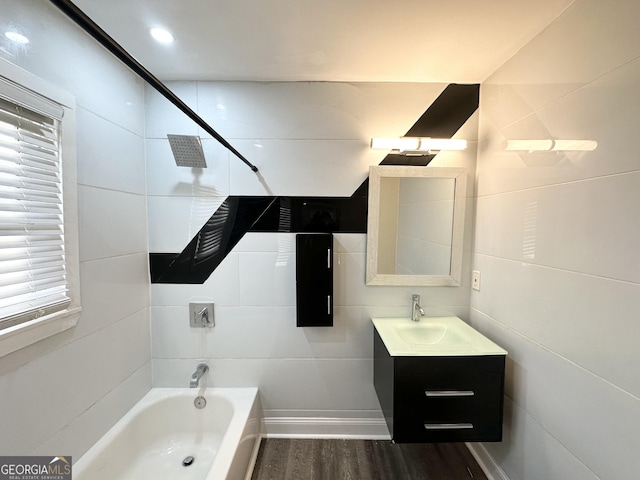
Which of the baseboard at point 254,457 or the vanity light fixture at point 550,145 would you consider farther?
the baseboard at point 254,457

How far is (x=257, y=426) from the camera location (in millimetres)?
1661

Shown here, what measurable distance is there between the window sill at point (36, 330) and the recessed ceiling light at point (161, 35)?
1.36 metres

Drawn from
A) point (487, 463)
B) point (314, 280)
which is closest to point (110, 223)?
point (314, 280)

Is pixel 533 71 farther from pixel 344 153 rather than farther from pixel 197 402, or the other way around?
pixel 197 402

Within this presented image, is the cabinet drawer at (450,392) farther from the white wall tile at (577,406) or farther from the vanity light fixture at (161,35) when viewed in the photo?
the vanity light fixture at (161,35)

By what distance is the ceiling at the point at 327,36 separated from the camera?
1072mm

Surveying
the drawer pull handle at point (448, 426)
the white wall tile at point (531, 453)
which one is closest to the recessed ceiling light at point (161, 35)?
the drawer pull handle at point (448, 426)

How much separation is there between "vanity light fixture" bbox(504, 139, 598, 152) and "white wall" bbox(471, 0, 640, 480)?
0.02m

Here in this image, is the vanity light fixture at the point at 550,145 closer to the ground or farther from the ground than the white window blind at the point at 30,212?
farther from the ground

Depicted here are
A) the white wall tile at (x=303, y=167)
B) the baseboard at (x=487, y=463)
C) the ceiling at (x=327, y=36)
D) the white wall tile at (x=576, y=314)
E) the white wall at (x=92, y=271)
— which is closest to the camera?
the white wall tile at (x=576, y=314)

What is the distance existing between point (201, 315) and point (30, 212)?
38.9 inches

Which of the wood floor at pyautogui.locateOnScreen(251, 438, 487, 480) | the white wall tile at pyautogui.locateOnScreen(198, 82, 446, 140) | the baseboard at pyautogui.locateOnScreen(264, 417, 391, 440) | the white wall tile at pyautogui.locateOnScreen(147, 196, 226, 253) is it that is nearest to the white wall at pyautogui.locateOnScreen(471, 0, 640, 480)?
the wood floor at pyautogui.locateOnScreen(251, 438, 487, 480)

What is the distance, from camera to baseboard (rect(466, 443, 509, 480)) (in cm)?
142

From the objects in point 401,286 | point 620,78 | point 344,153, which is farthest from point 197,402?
point 620,78
